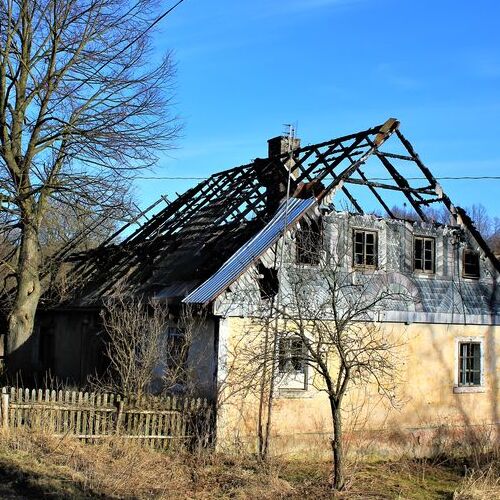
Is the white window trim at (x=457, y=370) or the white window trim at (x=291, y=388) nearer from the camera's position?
the white window trim at (x=291, y=388)

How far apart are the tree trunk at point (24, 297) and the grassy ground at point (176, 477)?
6.85 m

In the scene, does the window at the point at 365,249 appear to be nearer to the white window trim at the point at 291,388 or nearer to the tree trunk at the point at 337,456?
the white window trim at the point at 291,388

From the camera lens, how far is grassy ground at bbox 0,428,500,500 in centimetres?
983

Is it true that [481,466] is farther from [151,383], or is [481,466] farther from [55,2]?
[55,2]

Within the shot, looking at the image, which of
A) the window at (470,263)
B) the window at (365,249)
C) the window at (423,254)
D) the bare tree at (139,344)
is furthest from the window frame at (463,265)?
the bare tree at (139,344)

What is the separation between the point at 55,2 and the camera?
18391mm

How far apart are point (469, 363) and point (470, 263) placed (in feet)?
8.69

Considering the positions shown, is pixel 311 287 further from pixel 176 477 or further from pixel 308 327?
pixel 176 477

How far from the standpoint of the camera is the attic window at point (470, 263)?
1805 cm

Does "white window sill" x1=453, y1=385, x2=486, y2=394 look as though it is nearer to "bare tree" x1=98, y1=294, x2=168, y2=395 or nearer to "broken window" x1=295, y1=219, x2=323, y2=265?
"broken window" x1=295, y1=219, x2=323, y2=265

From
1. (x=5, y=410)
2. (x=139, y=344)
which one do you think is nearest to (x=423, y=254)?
(x=139, y=344)

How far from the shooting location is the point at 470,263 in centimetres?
1822

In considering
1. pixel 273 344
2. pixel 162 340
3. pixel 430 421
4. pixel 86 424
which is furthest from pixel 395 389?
pixel 86 424

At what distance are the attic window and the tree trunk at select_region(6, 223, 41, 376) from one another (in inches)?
452
